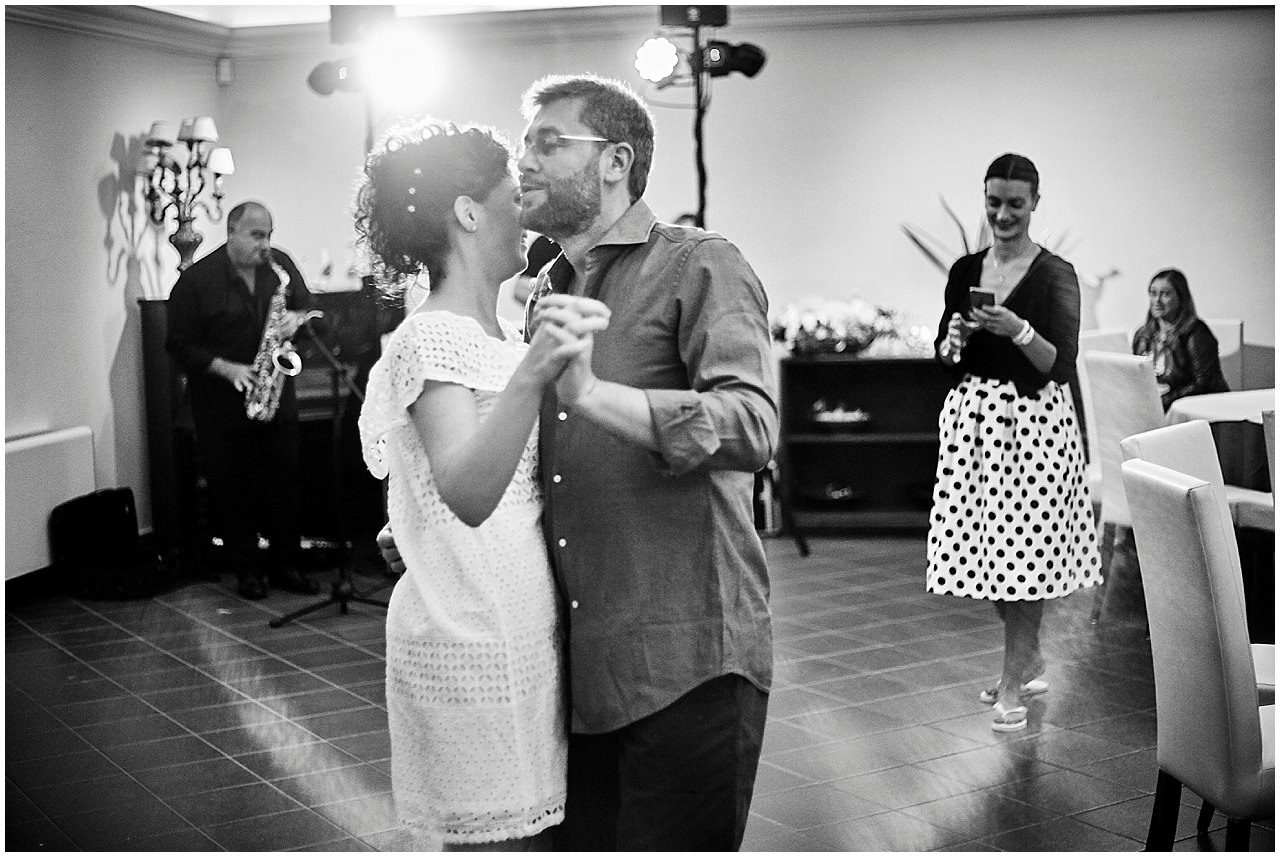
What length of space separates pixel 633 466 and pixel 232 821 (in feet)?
6.91

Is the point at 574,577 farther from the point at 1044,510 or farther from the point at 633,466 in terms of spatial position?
the point at 1044,510

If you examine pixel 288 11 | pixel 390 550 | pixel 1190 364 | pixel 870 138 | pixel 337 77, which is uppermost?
pixel 288 11

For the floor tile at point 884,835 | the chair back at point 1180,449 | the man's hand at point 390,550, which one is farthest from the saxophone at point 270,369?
the man's hand at point 390,550

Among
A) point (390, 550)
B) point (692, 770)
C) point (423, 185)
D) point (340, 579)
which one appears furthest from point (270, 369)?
point (692, 770)

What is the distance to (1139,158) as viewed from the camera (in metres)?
7.68

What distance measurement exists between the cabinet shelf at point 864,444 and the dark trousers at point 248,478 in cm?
259

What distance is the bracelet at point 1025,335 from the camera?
150 inches

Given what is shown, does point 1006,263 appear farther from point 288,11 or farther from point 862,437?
point 288,11

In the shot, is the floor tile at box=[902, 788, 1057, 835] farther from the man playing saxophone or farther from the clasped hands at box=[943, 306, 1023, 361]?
the man playing saxophone

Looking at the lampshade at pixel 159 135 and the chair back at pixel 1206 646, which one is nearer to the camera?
the chair back at pixel 1206 646

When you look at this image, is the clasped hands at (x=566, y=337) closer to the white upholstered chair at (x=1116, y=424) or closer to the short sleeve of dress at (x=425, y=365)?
the short sleeve of dress at (x=425, y=365)

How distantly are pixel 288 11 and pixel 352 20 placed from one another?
199 centimetres

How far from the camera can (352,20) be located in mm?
6457

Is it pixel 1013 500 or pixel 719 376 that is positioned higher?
pixel 719 376
